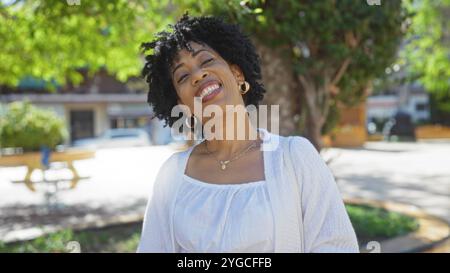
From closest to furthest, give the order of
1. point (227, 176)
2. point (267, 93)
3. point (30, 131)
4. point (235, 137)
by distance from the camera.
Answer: point (227, 176)
point (235, 137)
point (267, 93)
point (30, 131)

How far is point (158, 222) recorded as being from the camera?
186 cm

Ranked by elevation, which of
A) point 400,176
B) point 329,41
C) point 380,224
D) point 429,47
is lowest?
point 400,176

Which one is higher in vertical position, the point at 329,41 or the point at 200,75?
the point at 329,41

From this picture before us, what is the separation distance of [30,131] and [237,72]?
6.82 metres

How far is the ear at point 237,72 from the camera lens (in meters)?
2.04

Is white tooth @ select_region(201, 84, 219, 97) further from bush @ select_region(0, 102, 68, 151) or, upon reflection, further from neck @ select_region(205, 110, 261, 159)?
bush @ select_region(0, 102, 68, 151)

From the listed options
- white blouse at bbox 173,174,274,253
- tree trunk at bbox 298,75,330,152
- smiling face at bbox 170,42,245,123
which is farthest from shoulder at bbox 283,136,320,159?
tree trunk at bbox 298,75,330,152

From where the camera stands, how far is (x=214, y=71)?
1.88m

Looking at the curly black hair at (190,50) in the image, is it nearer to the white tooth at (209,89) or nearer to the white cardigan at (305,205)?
the white tooth at (209,89)

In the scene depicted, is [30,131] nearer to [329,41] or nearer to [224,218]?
[329,41]

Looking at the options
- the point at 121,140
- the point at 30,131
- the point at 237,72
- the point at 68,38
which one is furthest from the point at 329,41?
the point at 121,140

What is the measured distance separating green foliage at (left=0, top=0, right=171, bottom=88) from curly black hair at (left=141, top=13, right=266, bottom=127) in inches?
132
